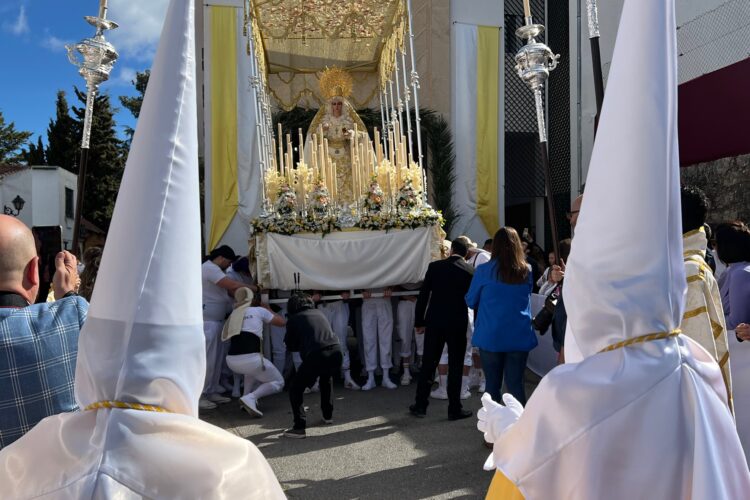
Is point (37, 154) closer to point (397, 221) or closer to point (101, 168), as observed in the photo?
point (101, 168)

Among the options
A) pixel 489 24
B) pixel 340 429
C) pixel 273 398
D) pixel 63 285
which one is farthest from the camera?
pixel 489 24

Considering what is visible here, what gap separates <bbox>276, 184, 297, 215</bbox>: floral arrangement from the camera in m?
7.71

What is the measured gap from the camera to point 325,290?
7605 millimetres

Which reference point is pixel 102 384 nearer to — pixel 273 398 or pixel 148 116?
pixel 148 116

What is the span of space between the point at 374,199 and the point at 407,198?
41cm

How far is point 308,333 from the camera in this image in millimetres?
5531

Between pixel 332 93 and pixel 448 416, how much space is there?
5.67m

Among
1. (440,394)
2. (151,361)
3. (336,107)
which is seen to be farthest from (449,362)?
(336,107)

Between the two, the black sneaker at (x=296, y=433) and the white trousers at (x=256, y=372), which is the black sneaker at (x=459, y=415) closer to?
the black sneaker at (x=296, y=433)

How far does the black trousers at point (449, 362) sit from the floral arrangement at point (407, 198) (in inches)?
93.0

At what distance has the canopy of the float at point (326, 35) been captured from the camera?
8.91 m

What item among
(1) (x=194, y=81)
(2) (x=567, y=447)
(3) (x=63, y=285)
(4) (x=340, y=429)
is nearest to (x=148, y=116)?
(1) (x=194, y=81)

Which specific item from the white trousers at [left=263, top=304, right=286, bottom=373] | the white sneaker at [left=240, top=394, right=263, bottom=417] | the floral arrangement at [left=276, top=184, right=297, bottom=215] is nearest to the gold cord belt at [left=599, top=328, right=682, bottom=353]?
the white sneaker at [left=240, top=394, right=263, bottom=417]

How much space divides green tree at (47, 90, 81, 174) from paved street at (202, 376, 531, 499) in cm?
2642
